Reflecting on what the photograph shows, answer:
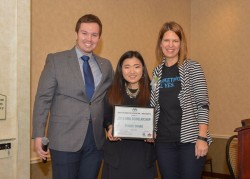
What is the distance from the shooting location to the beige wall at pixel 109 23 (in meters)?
3.54

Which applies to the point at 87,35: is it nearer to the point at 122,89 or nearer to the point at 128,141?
the point at 122,89

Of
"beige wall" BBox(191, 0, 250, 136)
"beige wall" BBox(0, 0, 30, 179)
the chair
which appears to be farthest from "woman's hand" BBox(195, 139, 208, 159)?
"beige wall" BBox(191, 0, 250, 136)

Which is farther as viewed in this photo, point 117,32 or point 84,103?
point 117,32

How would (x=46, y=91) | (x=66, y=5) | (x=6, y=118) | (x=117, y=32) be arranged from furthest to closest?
(x=117, y=32) < (x=66, y=5) < (x=46, y=91) < (x=6, y=118)

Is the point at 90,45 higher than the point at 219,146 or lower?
higher

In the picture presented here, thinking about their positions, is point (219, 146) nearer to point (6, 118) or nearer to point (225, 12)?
point (225, 12)

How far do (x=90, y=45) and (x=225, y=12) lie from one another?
366 cm

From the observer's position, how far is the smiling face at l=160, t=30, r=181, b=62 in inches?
96.2

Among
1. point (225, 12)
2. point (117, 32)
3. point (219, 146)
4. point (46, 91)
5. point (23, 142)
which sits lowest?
point (219, 146)

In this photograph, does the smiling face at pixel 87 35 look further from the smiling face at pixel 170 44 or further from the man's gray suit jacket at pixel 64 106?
the smiling face at pixel 170 44

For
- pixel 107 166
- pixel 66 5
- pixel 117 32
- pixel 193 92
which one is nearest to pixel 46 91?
pixel 107 166

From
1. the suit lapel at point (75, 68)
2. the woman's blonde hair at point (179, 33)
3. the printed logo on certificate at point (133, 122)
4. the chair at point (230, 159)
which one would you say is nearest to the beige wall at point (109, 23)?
the suit lapel at point (75, 68)

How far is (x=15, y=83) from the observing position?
6.70 ft

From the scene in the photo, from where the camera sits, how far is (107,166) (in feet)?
7.98
